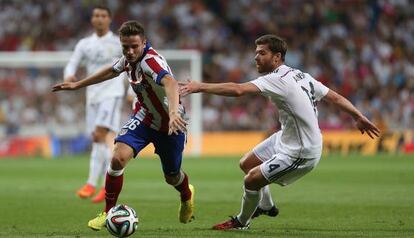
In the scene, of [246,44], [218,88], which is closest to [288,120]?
[218,88]

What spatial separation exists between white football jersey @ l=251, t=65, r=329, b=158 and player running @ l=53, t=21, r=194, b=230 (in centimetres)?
103

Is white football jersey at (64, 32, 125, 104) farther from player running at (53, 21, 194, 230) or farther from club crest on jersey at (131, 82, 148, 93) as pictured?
club crest on jersey at (131, 82, 148, 93)

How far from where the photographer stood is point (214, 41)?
101 ft

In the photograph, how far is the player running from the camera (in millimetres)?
8875

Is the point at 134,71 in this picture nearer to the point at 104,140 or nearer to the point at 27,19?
the point at 104,140

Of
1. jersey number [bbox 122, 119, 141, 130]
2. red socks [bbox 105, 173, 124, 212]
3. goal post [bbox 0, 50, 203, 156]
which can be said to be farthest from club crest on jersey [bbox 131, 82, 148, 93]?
goal post [bbox 0, 50, 203, 156]

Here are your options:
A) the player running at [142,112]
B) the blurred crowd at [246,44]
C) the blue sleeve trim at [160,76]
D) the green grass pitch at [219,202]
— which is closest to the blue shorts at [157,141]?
the player running at [142,112]

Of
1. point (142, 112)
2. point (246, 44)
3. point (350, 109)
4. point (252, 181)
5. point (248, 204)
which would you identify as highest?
point (350, 109)

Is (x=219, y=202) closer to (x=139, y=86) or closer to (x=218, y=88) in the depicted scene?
(x=139, y=86)

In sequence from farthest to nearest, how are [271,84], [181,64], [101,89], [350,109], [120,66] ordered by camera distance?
[181,64] < [101,89] < [120,66] < [350,109] < [271,84]

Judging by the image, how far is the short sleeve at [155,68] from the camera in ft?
28.4

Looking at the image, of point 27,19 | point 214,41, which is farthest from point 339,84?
point 27,19

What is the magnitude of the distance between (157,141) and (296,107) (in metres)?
1.64

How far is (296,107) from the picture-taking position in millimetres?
8758
